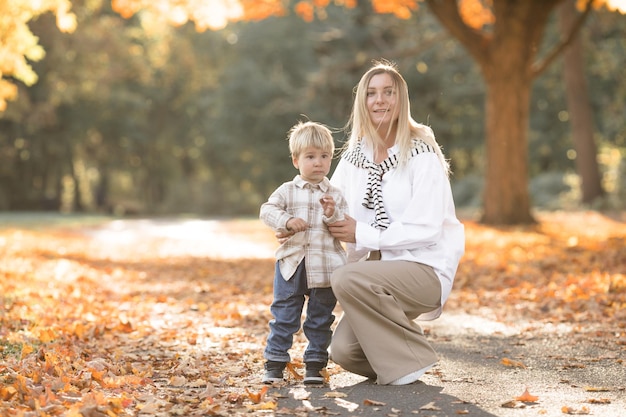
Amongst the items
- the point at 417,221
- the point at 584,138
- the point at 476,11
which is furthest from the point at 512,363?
the point at 584,138

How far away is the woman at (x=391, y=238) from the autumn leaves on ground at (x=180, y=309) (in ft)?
2.37

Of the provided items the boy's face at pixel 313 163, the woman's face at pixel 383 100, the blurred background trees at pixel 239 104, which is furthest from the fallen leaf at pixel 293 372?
the blurred background trees at pixel 239 104

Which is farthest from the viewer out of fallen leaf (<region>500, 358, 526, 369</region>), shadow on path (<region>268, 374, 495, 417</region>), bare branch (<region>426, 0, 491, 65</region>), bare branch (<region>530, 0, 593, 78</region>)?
bare branch (<region>530, 0, 593, 78</region>)

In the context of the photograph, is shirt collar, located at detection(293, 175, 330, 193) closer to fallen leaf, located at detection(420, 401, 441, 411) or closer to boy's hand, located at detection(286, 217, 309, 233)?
boy's hand, located at detection(286, 217, 309, 233)

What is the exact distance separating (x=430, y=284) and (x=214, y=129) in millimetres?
37772

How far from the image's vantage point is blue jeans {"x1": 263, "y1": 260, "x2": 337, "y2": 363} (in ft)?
17.1

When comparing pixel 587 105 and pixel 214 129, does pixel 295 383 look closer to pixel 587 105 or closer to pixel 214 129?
pixel 587 105

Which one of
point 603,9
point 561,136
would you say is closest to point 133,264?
point 603,9

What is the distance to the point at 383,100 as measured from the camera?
5.44m

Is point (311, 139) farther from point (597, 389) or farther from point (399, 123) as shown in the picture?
point (597, 389)

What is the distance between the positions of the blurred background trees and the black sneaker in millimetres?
16295

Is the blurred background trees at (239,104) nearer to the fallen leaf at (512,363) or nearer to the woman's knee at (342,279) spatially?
the fallen leaf at (512,363)

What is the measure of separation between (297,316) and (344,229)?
Result: 1.98ft

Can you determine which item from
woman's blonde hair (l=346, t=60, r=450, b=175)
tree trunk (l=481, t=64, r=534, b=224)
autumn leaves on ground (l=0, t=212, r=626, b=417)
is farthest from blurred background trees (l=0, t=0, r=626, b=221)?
woman's blonde hair (l=346, t=60, r=450, b=175)
